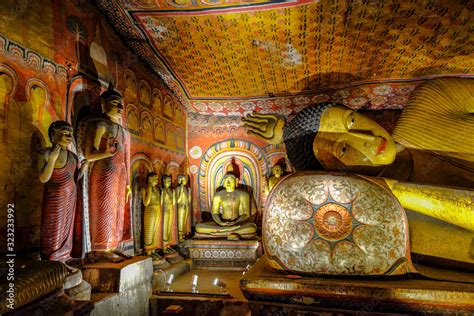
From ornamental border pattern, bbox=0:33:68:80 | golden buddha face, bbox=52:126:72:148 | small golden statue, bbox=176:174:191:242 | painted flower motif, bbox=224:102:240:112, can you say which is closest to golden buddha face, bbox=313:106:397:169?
golden buddha face, bbox=52:126:72:148

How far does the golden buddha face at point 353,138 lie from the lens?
2.31 metres

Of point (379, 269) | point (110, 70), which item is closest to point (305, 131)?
point (379, 269)

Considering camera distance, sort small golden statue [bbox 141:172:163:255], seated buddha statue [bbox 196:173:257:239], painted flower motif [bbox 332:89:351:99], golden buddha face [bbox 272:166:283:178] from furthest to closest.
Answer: golden buddha face [bbox 272:166:283:178], seated buddha statue [bbox 196:173:257:239], painted flower motif [bbox 332:89:351:99], small golden statue [bbox 141:172:163:255]

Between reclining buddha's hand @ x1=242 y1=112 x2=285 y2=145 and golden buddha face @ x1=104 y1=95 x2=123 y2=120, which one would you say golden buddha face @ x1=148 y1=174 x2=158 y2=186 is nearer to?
golden buddha face @ x1=104 y1=95 x2=123 y2=120

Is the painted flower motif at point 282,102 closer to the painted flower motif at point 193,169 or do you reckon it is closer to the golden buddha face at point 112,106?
the painted flower motif at point 193,169

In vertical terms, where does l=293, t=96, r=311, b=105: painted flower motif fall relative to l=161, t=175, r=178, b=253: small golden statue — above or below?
above

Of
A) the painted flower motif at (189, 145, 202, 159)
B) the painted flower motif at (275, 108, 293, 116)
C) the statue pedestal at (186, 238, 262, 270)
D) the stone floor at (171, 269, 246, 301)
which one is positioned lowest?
the stone floor at (171, 269, 246, 301)

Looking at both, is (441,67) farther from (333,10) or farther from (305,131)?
(305,131)

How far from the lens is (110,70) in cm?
443

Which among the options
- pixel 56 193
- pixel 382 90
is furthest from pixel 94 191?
pixel 382 90

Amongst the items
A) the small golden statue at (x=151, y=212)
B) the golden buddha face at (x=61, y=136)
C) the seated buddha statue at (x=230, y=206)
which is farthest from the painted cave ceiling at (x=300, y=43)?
the golden buddha face at (x=61, y=136)

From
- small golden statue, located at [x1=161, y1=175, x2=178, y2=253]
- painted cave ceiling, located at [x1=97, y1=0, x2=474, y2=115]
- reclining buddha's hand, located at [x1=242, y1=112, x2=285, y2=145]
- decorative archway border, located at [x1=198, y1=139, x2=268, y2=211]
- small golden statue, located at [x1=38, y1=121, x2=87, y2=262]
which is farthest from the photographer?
decorative archway border, located at [x1=198, y1=139, x2=268, y2=211]

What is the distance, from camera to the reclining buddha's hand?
8.13 feet

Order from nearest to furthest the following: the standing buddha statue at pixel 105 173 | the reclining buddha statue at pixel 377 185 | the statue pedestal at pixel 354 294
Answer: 1. the statue pedestal at pixel 354 294
2. the reclining buddha statue at pixel 377 185
3. the standing buddha statue at pixel 105 173
